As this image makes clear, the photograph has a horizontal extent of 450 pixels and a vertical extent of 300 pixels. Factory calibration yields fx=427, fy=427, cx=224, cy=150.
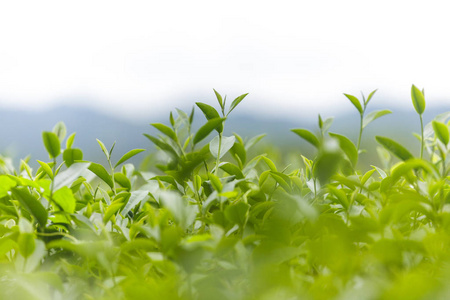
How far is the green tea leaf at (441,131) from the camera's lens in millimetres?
572

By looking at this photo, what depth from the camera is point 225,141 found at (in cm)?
75

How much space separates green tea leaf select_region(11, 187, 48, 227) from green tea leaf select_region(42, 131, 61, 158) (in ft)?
0.21

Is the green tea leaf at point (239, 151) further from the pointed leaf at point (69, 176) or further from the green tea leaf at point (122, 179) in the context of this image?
the pointed leaf at point (69, 176)

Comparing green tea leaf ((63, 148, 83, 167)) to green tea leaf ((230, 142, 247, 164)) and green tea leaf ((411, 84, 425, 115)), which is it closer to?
green tea leaf ((230, 142, 247, 164))

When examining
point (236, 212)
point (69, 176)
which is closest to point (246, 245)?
point (236, 212)

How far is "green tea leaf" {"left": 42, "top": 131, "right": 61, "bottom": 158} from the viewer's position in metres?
0.58

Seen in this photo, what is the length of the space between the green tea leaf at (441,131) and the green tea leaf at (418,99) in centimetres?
10

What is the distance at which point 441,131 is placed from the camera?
1.88 feet

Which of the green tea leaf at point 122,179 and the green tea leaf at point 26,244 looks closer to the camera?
the green tea leaf at point 26,244

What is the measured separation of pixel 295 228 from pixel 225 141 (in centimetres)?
20

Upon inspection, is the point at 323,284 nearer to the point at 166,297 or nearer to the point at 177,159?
the point at 166,297

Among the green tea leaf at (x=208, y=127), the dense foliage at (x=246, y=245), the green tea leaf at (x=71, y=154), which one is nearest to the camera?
the dense foliage at (x=246, y=245)

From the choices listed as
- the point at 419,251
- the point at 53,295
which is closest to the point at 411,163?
the point at 419,251

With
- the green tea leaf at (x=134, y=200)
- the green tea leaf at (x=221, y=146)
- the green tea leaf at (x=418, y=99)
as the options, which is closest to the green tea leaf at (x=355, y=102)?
the green tea leaf at (x=418, y=99)
